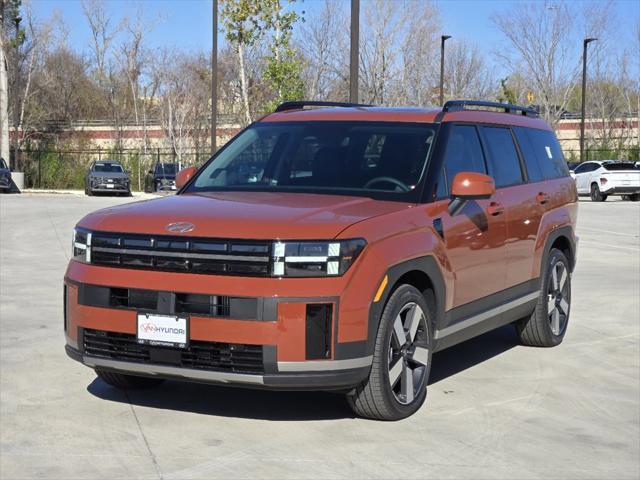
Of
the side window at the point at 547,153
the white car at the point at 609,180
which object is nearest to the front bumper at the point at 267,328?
the side window at the point at 547,153

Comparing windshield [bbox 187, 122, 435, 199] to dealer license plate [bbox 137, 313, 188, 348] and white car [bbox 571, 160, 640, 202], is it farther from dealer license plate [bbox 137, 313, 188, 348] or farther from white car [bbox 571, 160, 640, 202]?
white car [bbox 571, 160, 640, 202]

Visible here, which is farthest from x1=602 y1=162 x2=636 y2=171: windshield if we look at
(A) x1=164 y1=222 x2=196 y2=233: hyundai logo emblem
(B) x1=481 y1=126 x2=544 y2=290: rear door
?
(A) x1=164 y1=222 x2=196 y2=233: hyundai logo emblem

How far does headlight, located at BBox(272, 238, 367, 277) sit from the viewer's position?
5.43 m

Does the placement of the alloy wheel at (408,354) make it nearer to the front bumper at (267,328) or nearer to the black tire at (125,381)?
the front bumper at (267,328)

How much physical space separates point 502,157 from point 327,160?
5.52 feet

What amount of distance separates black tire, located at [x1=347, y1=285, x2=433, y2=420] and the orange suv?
1cm

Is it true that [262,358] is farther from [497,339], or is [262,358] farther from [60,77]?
[60,77]

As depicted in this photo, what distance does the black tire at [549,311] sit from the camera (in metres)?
8.41

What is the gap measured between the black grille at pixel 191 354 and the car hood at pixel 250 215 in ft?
1.99

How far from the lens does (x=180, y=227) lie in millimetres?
5680

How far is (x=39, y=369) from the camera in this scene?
742 centimetres

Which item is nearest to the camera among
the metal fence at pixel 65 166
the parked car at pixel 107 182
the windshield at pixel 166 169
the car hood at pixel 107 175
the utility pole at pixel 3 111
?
the parked car at pixel 107 182

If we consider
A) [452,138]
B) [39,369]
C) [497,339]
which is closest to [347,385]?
[452,138]

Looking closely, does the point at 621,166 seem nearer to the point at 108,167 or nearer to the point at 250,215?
the point at 108,167
